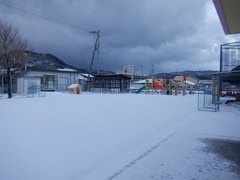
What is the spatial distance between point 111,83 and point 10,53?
18.7 m

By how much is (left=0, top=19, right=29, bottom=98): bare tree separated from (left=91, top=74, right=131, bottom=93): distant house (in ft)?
53.6

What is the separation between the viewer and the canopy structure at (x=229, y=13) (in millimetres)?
3793

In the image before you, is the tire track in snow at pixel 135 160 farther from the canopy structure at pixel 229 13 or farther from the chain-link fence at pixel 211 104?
the chain-link fence at pixel 211 104

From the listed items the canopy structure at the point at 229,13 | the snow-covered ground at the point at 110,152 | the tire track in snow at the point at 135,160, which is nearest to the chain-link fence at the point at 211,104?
the snow-covered ground at the point at 110,152

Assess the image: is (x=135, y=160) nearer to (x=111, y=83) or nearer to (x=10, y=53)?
(x=10, y=53)

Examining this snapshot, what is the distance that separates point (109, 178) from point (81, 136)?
8.33ft

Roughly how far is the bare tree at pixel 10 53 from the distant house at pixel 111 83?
16.3m

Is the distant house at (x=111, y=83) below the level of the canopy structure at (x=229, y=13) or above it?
below

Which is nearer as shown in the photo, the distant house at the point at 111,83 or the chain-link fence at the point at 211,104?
the chain-link fence at the point at 211,104

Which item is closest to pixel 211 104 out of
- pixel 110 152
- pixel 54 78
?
pixel 110 152

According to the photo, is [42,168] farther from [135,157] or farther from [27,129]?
[27,129]

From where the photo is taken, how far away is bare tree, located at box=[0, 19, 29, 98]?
2000 centimetres

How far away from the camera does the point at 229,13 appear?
14.2 ft

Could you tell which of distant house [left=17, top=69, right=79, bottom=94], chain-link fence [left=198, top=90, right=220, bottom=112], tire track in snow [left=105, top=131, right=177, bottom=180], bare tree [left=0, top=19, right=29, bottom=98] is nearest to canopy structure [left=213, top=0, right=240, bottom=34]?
tire track in snow [left=105, top=131, right=177, bottom=180]
